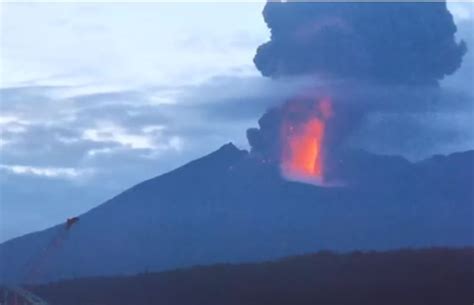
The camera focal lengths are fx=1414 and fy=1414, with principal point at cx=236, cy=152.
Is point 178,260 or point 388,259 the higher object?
point 178,260

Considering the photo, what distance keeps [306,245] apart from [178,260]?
1742cm

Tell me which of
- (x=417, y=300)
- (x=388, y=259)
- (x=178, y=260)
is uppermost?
(x=178, y=260)

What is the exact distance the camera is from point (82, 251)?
19700cm

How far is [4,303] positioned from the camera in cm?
10919

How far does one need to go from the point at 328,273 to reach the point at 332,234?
77.3 meters

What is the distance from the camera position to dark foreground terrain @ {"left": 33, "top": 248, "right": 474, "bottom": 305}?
101750 mm

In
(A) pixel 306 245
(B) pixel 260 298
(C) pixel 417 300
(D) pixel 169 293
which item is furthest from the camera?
(A) pixel 306 245

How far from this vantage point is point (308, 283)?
11506 centimetres

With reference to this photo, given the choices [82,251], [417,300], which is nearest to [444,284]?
[417,300]

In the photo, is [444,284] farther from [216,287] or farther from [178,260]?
[178,260]

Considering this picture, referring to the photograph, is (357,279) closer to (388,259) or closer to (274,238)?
(388,259)

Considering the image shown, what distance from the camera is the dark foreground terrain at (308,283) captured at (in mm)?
101750

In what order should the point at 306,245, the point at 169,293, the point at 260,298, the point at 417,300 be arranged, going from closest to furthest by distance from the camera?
1. the point at 417,300
2. the point at 260,298
3. the point at 169,293
4. the point at 306,245

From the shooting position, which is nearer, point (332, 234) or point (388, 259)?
point (388, 259)
